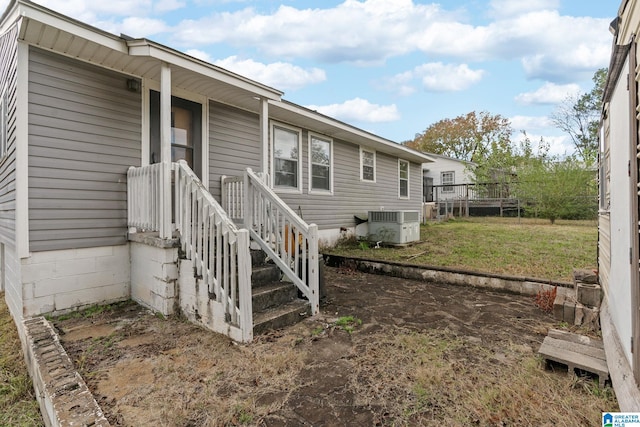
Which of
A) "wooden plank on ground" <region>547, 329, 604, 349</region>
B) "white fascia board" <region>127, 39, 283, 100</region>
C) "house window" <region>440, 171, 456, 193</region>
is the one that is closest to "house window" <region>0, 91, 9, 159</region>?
"white fascia board" <region>127, 39, 283, 100</region>

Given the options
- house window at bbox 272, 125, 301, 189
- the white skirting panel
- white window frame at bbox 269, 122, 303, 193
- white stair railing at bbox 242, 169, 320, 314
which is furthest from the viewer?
house window at bbox 272, 125, 301, 189

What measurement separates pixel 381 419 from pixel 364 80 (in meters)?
17.8

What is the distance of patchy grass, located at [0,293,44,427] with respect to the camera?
219cm

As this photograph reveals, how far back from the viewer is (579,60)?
62.1 ft

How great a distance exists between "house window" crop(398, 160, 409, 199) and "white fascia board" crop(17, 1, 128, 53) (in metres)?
9.22

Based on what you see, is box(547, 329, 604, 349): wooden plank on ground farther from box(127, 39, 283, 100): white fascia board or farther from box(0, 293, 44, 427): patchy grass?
box(127, 39, 283, 100): white fascia board

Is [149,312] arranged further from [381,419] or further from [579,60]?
[579,60]

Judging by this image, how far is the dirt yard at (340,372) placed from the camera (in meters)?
1.90

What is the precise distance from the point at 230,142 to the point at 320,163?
2817mm

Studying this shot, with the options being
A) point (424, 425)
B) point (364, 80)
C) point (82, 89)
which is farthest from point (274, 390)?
point (364, 80)

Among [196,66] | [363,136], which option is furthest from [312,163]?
[196,66]

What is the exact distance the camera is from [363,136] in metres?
8.47

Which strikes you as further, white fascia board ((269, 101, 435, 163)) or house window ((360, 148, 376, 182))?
house window ((360, 148, 376, 182))

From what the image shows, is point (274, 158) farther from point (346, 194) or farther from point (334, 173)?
point (346, 194)
